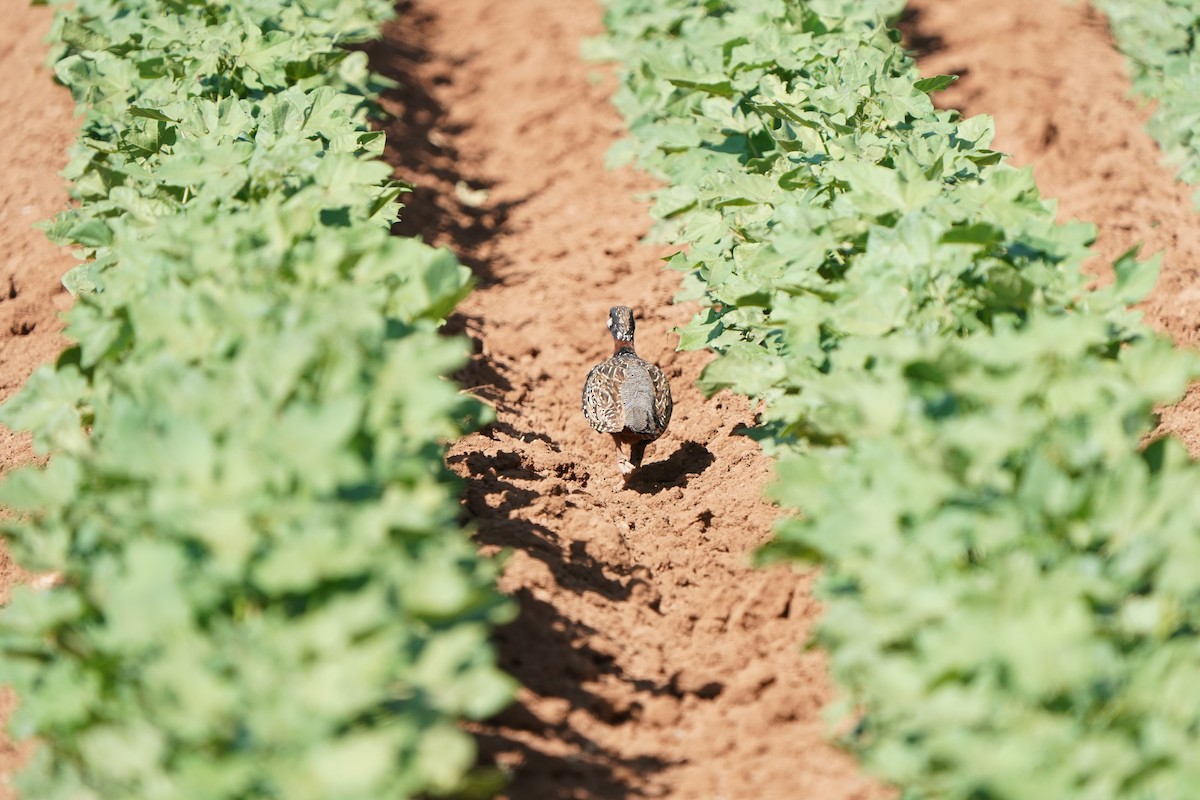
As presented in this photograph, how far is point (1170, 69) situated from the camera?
28.5ft

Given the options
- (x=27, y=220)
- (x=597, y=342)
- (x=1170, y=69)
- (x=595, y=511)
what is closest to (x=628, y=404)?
(x=595, y=511)

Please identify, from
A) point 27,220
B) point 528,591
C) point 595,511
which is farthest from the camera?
point 27,220

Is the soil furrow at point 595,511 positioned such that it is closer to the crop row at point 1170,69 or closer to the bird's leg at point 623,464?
the bird's leg at point 623,464

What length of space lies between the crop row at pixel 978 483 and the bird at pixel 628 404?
0.70m

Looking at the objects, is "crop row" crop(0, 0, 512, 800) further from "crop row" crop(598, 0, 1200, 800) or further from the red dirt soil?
"crop row" crop(598, 0, 1200, 800)

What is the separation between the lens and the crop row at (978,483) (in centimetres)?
292

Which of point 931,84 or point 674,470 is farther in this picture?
point 674,470

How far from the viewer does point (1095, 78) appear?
9.80 metres

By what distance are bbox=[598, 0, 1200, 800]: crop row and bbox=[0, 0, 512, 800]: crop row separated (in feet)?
3.30

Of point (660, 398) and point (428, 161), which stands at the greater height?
point (660, 398)

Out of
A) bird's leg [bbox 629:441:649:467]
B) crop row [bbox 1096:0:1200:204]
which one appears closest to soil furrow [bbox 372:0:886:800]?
bird's leg [bbox 629:441:649:467]

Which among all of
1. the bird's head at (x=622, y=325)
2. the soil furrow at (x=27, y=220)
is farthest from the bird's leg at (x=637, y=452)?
the soil furrow at (x=27, y=220)

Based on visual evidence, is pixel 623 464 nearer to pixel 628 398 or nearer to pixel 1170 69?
pixel 628 398

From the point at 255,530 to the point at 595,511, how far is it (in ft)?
8.31
